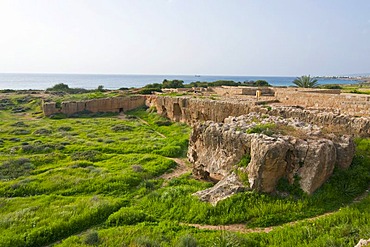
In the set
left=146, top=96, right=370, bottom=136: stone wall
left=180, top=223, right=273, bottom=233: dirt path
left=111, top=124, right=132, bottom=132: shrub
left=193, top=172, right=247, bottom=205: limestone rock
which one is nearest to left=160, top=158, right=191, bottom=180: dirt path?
left=193, top=172, right=247, bottom=205: limestone rock

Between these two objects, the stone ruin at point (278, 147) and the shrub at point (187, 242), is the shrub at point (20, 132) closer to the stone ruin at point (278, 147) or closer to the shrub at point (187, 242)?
the stone ruin at point (278, 147)

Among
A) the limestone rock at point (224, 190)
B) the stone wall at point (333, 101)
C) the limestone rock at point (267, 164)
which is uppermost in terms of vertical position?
the stone wall at point (333, 101)

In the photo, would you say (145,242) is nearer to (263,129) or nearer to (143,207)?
(143,207)

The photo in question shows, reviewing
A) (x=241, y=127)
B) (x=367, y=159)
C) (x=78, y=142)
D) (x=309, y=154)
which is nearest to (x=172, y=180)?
(x=241, y=127)

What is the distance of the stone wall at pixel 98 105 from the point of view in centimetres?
3550

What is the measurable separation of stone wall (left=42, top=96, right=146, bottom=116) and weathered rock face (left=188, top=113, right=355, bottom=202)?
27.5 metres

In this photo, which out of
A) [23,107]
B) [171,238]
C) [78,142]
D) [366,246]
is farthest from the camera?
[23,107]

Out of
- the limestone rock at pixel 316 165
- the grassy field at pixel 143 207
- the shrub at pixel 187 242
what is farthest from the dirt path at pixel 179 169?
the limestone rock at pixel 316 165

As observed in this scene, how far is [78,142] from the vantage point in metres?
21.7

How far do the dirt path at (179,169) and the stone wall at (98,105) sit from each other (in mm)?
22496

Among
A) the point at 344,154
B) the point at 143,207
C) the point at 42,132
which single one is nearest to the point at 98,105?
the point at 42,132

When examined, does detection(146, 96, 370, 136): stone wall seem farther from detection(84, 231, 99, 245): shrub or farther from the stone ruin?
detection(84, 231, 99, 245): shrub

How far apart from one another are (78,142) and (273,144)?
16.7 metres

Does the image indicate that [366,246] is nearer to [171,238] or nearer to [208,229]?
[208,229]
